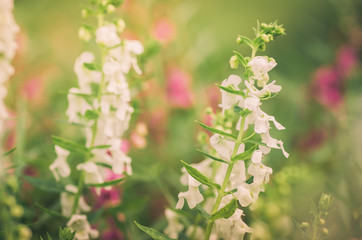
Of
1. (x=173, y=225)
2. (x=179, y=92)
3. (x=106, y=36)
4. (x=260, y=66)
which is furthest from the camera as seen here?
(x=179, y=92)

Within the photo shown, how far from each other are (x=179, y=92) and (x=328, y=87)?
53cm

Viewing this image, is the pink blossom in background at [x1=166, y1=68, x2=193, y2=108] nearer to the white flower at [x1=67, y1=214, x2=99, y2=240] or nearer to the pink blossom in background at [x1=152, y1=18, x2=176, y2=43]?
the pink blossom in background at [x1=152, y1=18, x2=176, y2=43]

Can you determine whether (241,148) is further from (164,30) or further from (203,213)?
(164,30)

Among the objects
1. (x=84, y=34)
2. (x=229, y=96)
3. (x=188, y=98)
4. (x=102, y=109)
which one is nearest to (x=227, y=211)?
(x=229, y=96)

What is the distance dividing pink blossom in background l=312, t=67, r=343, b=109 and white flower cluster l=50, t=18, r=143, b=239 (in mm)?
885

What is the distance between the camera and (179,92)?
140cm

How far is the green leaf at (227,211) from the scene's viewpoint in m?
0.60

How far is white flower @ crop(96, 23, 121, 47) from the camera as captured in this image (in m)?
0.71

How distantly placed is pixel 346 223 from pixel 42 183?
69 cm

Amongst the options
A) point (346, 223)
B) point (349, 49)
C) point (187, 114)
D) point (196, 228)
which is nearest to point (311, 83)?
point (349, 49)

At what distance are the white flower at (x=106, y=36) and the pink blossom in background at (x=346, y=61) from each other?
3.32 ft

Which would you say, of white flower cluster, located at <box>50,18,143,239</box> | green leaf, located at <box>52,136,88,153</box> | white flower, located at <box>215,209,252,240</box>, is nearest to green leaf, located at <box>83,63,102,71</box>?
white flower cluster, located at <box>50,18,143,239</box>

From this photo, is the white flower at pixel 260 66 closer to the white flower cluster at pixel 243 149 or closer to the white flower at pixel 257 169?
the white flower cluster at pixel 243 149

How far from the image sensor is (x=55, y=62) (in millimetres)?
1610
